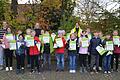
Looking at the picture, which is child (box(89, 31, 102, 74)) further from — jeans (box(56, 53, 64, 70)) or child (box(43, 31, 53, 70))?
child (box(43, 31, 53, 70))

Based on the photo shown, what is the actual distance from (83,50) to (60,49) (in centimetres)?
93

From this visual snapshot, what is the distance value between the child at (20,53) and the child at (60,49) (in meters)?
1.33

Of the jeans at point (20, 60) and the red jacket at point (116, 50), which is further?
the red jacket at point (116, 50)

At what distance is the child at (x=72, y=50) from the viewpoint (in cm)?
1389

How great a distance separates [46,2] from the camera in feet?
59.7

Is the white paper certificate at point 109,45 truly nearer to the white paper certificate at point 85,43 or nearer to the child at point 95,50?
the child at point 95,50

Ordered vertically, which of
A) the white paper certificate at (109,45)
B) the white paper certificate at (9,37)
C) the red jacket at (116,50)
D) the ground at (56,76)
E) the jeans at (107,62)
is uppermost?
the white paper certificate at (9,37)

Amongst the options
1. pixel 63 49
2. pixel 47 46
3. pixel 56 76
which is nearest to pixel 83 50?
pixel 63 49

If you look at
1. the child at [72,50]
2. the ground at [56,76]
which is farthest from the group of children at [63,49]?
the ground at [56,76]

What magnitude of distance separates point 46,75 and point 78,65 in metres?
1.96

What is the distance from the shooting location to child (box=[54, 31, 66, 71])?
1395cm

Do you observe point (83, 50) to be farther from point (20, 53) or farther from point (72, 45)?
point (20, 53)

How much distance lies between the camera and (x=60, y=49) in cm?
1407

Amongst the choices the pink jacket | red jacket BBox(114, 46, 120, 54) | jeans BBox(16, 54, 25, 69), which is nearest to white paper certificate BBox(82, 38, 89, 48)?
red jacket BBox(114, 46, 120, 54)
